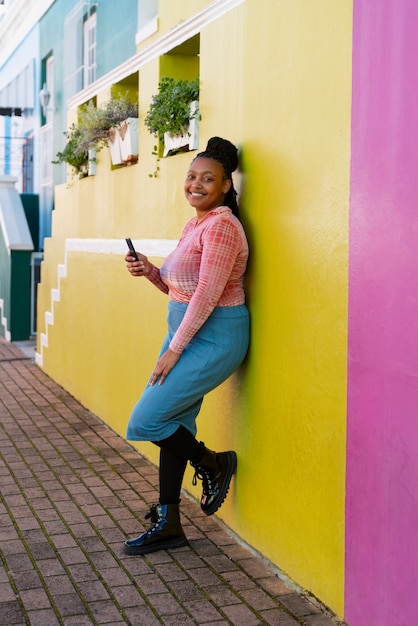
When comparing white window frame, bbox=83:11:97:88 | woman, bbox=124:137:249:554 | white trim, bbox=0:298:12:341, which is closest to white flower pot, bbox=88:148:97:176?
woman, bbox=124:137:249:554

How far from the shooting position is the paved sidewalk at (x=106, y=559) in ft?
12.8

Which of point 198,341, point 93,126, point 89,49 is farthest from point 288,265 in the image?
point 89,49

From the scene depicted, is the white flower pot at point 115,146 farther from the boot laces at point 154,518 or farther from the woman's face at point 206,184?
the boot laces at point 154,518

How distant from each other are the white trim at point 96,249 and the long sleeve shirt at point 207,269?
3.94 feet

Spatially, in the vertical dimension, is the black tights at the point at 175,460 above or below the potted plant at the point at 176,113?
below

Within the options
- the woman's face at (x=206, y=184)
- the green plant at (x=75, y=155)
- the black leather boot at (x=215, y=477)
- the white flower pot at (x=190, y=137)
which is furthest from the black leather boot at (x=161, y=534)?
the green plant at (x=75, y=155)

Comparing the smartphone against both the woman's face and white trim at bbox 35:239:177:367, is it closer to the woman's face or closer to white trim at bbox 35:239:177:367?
the woman's face

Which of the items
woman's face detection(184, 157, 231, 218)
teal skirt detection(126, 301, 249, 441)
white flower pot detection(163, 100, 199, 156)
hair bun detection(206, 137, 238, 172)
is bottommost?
teal skirt detection(126, 301, 249, 441)

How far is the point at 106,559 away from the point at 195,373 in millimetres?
1019

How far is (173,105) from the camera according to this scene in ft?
18.3

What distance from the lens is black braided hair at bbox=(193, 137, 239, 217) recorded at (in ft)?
15.2

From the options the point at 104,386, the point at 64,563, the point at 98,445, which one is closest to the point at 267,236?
the point at 64,563

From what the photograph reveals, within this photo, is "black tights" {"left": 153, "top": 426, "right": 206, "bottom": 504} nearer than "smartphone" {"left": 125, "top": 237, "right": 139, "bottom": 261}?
Yes

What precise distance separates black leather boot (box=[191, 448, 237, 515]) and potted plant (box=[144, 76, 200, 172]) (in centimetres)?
190
